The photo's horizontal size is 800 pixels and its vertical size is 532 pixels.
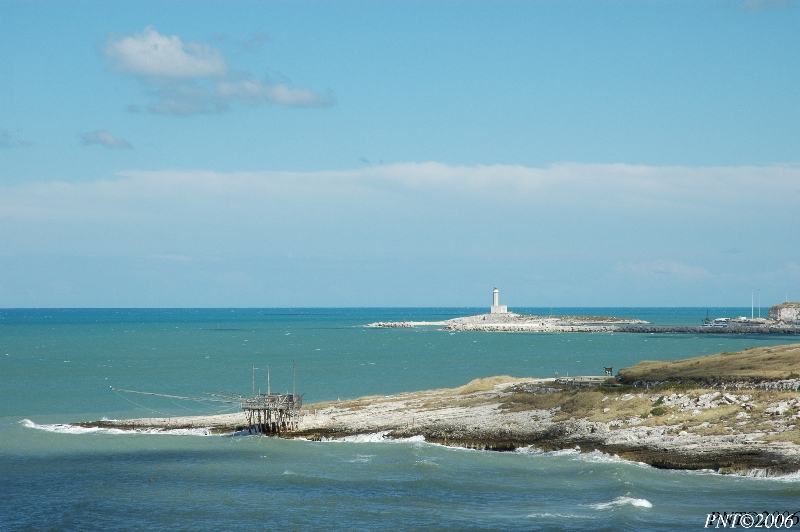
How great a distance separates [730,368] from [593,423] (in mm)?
15528

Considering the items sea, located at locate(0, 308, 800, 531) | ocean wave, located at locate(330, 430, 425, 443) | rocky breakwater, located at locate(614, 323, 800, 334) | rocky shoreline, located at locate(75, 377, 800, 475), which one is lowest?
sea, located at locate(0, 308, 800, 531)

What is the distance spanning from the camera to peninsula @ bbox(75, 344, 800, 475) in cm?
4078

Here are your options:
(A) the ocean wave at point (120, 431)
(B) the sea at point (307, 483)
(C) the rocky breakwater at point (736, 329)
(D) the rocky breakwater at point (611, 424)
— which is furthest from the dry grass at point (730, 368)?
(C) the rocky breakwater at point (736, 329)

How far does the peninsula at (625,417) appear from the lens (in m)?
40.8

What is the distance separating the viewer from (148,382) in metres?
84.8

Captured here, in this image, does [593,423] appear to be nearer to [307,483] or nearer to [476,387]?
[476,387]

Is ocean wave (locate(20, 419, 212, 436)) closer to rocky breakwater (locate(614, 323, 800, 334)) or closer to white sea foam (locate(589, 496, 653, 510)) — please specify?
white sea foam (locate(589, 496, 653, 510))

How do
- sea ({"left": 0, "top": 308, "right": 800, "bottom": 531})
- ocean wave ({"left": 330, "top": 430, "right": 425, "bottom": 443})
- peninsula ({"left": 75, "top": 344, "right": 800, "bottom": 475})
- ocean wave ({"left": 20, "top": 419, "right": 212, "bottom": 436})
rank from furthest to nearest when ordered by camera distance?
ocean wave ({"left": 20, "top": 419, "right": 212, "bottom": 436}) → ocean wave ({"left": 330, "top": 430, "right": 425, "bottom": 443}) → peninsula ({"left": 75, "top": 344, "right": 800, "bottom": 475}) → sea ({"left": 0, "top": 308, "right": 800, "bottom": 531})

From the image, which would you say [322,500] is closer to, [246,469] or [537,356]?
[246,469]

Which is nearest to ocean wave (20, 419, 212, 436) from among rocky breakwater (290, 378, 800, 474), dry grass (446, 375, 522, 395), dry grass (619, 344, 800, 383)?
rocky breakwater (290, 378, 800, 474)

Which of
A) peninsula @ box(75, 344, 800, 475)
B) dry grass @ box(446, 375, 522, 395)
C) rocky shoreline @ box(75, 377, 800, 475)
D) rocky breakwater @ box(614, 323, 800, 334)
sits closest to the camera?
rocky shoreline @ box(75, 377, 800, 475)

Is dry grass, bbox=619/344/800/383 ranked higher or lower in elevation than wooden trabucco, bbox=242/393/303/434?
higher

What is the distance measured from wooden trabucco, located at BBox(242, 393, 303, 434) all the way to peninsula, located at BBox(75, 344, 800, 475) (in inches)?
41.4

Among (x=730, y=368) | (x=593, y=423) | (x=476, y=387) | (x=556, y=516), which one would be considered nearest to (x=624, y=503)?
(x=556, y=516)
